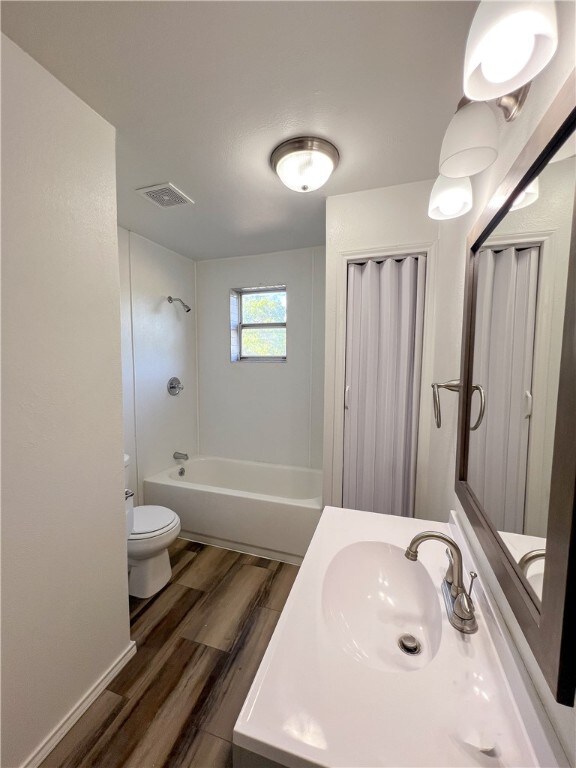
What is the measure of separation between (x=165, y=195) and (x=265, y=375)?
166cm

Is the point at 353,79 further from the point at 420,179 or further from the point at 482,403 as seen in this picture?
the point at 482,403

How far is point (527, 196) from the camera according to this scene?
684 mm

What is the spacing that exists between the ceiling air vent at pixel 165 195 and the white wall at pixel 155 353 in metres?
0.61

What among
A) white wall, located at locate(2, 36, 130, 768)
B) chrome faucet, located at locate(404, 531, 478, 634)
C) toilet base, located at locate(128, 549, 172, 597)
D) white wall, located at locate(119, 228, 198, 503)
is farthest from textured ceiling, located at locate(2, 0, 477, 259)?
toilet base, located at locate(128, 549, 172, 597)

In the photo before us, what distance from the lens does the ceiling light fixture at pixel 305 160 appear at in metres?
1.36

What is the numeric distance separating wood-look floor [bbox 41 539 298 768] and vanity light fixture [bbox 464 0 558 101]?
6.95ft

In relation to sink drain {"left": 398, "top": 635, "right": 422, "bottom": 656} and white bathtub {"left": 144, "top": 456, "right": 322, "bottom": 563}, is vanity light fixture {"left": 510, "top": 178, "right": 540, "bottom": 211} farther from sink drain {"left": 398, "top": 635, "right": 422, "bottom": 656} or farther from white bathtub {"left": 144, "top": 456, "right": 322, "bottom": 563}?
white bathtub {"left": 144, "top": 456, "right": 322, "bottom": 563}

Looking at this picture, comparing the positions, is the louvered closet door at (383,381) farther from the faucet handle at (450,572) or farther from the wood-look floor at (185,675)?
the faucet handle at (450,572)

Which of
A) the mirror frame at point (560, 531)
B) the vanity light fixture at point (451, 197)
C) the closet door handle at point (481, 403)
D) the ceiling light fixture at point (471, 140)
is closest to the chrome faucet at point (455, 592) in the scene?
the mirror frame at point (560, 531)

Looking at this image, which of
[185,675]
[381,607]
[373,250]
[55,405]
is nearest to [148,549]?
[185,675]

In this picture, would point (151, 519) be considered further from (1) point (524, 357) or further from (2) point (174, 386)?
(1) point (524, 357)

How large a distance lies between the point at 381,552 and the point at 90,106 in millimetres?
2048

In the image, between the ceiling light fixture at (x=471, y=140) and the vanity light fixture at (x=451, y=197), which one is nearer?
the ceiling light fixture at (x=471, y=140)

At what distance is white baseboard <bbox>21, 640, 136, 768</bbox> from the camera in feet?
3.36
